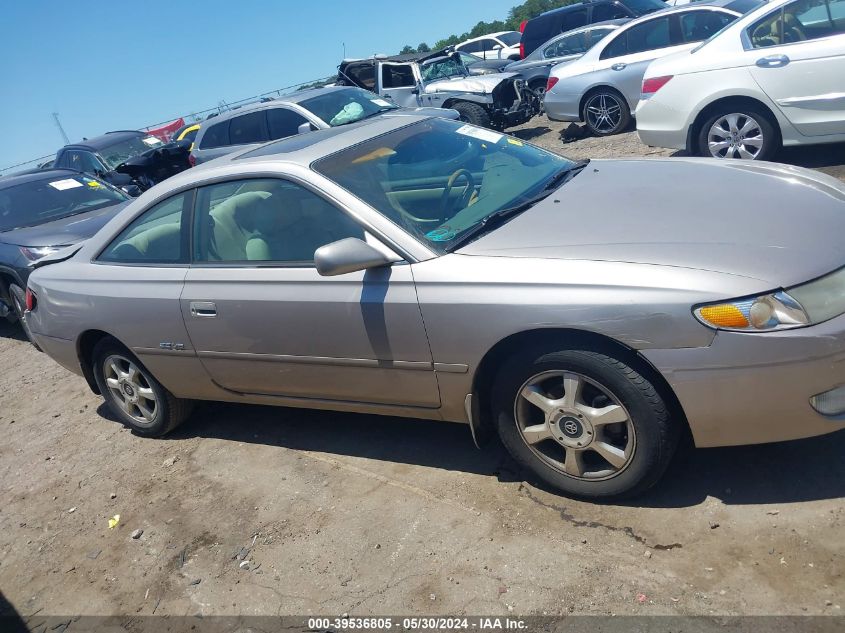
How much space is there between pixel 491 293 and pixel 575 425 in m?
0.63

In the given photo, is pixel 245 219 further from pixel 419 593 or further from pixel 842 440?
pixel 842 440

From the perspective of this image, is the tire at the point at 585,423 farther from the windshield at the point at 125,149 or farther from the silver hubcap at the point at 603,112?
the windshield at the point at 125,149

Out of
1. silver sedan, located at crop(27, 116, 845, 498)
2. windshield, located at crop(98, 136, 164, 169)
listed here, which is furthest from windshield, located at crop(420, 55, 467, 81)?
silver sedan, located at crop(27, 116, 845, 498)

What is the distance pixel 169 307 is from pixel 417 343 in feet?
5.08

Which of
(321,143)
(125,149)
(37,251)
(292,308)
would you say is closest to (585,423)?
(292,308)

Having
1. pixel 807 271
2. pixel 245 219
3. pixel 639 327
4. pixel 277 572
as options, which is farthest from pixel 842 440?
pixel 245 219

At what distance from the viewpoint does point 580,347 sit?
8.89 ft

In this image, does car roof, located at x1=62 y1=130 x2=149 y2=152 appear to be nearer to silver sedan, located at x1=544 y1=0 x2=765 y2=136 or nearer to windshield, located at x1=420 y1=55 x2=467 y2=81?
windshield, located at x1=420 y1=55 x2=467 y2=81

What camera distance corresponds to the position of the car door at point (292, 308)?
311 centimetres

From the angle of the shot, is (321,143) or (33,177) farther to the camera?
(33,177)

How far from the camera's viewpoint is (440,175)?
3.60 meters

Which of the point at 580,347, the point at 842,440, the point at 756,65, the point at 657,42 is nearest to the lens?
the point at 580,347

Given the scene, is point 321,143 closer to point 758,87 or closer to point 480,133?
point 480,133

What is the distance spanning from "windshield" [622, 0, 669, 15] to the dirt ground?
12.5 metres
